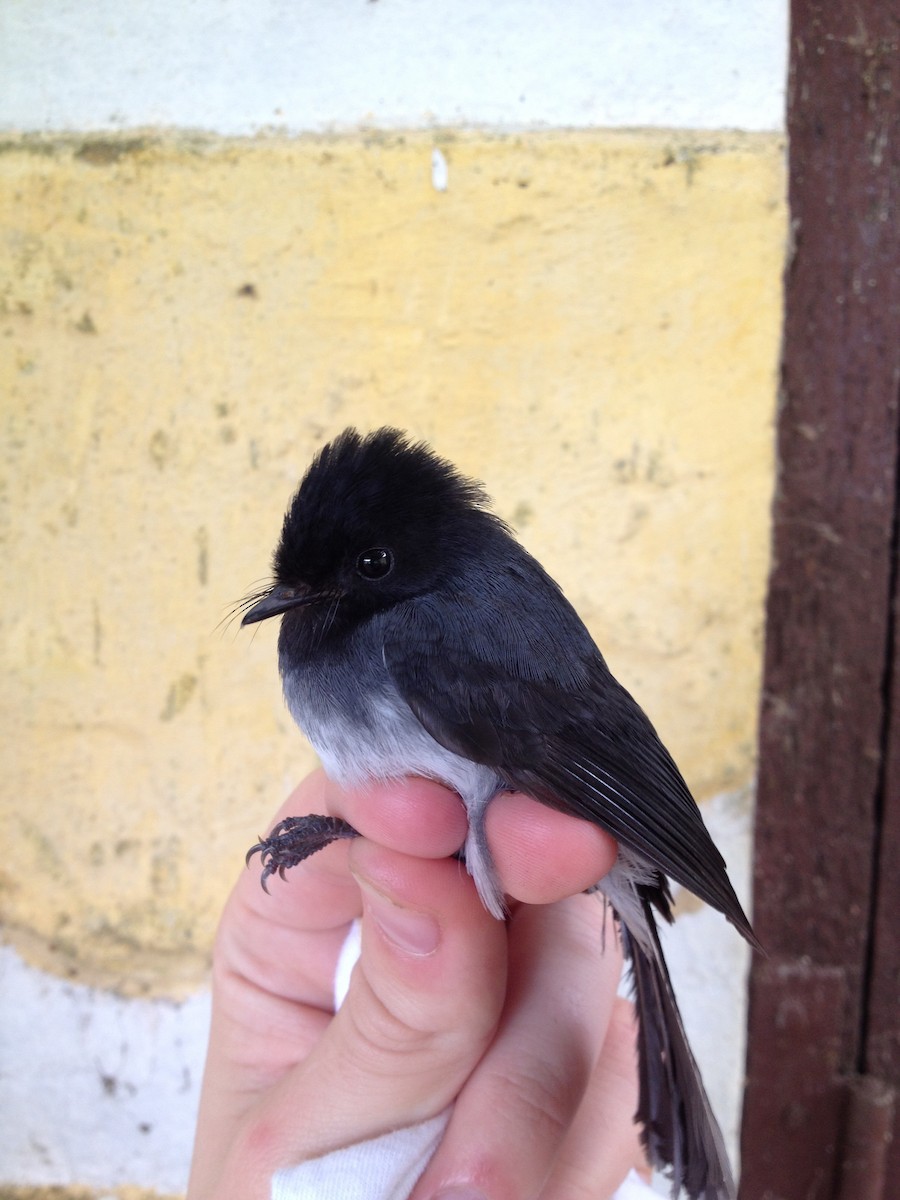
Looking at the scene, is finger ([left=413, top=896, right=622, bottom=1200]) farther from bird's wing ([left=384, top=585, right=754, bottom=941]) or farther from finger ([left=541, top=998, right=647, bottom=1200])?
bird's wing ([left=384, top=585, right=754, bottom=941])

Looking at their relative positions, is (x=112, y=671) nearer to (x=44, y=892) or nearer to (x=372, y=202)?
(x=44, y=892)

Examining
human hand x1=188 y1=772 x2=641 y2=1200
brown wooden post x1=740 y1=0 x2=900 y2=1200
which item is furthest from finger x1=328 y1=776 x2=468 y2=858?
brown wooden post x1=740 y1=0 x2=900 y2=1200

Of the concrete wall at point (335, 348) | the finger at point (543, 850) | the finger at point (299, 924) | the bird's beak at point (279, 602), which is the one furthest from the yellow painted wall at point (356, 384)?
the finger at point (543, 850)

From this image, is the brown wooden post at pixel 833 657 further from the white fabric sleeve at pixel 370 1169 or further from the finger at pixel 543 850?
the white fabric sleeve at pixel 370 1169

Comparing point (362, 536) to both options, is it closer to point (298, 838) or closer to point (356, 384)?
point (298, 838)

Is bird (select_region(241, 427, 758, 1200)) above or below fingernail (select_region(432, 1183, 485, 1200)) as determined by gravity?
above
